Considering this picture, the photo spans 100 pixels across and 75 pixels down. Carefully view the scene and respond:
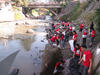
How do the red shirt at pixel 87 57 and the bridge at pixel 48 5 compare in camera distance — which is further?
the bridge at pixel 48 5

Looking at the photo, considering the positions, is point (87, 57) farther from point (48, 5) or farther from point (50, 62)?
point (48, 5)

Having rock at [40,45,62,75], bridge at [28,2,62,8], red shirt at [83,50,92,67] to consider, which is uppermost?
bridge at [28,2,62,8]

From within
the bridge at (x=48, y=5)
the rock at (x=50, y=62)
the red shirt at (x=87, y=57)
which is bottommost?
the rock at (x=50, y=62)

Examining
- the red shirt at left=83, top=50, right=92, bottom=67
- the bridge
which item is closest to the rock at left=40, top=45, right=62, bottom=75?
the red shirt at left=83, top=50, right=92, bottom=67

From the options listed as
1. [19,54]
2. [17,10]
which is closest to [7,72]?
[19,54]

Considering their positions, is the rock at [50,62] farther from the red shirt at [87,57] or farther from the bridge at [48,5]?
the bridge at [48,5]

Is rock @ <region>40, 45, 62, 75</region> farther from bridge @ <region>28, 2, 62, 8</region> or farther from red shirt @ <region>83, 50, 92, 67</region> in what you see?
bridge @ <region>28, 2, 62, 8</region>

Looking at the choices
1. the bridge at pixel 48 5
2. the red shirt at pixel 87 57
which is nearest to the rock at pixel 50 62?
the red shirt at pixel 87 57

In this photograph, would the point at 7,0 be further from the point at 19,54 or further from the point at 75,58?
the point at 75,58

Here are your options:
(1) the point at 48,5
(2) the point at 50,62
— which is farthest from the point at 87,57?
(1) the point at 48,5

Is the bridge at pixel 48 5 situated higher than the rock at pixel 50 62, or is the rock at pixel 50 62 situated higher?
the bridge at pixel 48 5

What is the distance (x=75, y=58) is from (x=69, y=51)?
3.30m

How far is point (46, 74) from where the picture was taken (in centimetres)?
728

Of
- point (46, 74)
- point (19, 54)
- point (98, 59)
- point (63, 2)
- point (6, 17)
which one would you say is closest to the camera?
point (98, 59)
